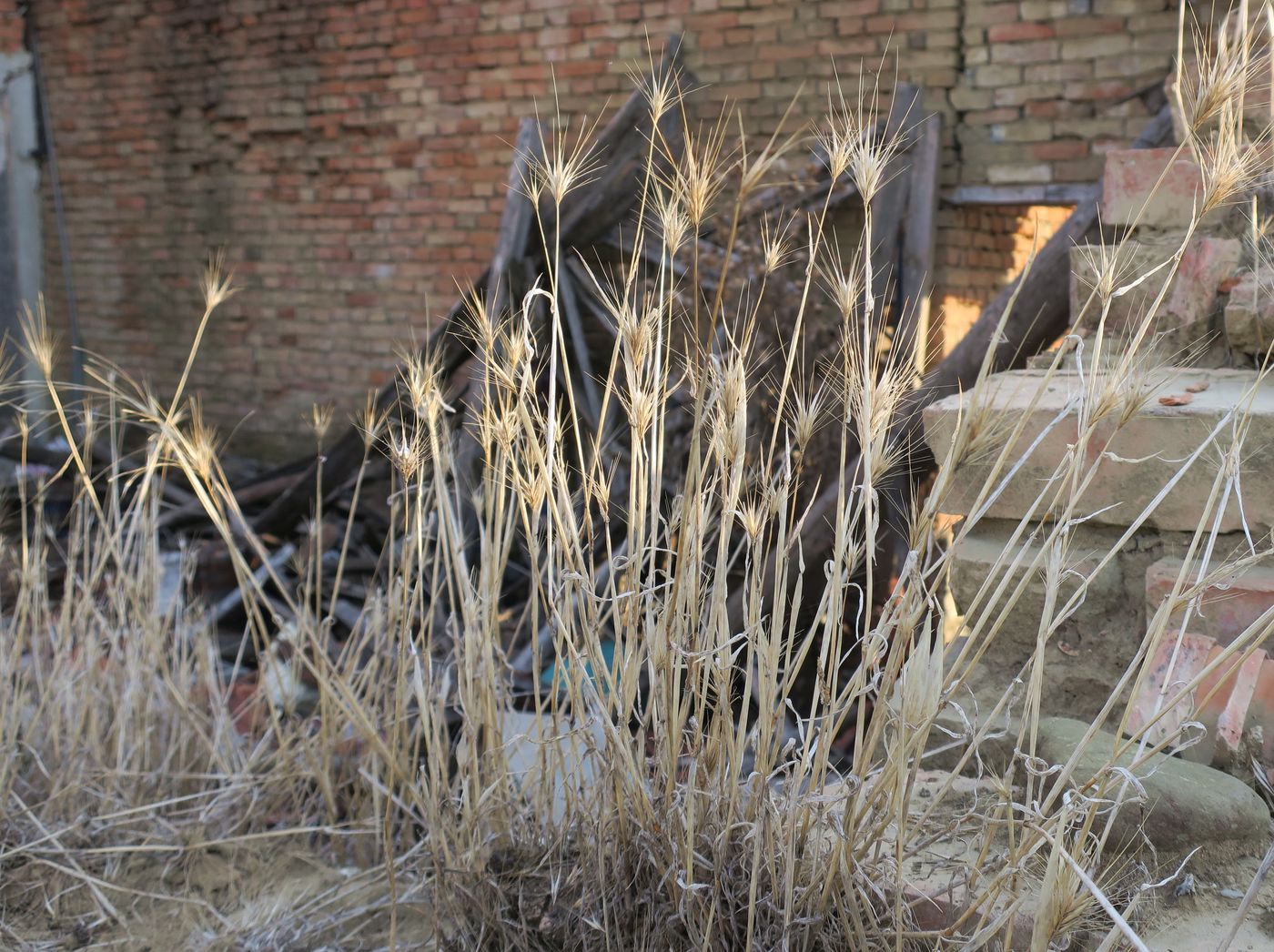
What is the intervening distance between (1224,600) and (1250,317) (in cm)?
74

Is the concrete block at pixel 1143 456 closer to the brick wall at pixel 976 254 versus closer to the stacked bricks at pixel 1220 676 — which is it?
the stacked bricks at pixel 1220 676

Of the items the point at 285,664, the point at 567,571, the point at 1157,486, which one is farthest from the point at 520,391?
the point at 285,664

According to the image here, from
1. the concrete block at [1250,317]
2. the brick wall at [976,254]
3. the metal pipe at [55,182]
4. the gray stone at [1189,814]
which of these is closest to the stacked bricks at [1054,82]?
the brick wall at [976,254]

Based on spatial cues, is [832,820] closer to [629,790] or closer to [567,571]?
[629,790]

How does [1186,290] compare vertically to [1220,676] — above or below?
above

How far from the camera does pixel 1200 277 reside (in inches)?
93.5

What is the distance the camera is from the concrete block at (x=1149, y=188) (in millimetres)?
2561

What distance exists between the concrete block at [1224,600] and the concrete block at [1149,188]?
1053 millimetres

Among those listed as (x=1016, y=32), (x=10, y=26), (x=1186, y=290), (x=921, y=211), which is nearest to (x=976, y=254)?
(x=921, y=211)

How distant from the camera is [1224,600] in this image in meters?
1.76

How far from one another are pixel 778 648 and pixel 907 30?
355cm

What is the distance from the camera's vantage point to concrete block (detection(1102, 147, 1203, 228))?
2.56 meters

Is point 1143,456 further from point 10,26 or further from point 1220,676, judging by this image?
point 10,26

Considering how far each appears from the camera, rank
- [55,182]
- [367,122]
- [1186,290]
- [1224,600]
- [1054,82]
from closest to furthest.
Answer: [1224,600], [1186,290], [1054,82], [367,122], [55,182]
